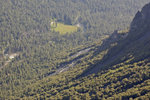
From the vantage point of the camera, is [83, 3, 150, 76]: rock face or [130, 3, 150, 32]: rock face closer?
[83, 3, 150, 76]: rock face

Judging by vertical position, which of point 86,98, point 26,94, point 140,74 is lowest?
point 26,94

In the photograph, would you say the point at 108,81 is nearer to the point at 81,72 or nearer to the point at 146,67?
the point at 146,67

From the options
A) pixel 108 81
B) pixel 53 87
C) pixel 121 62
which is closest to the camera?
pixel 108 81

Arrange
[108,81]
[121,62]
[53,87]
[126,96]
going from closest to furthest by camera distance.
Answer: [126,96]
[108,81]
[121,62]
[53,87]

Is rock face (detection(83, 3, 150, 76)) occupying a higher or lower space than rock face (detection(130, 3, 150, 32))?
lower

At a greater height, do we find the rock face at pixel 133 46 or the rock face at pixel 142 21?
the rock face at pixel 142 21

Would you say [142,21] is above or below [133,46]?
above

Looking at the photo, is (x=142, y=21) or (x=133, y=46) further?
(x=142, y=21)

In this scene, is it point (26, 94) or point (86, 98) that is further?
point (26, 94)

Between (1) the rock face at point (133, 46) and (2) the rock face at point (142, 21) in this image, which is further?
(2) the rock face at point (142, 21)

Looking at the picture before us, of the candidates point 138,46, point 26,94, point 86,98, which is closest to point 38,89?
point 26,94

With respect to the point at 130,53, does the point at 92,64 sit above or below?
below
